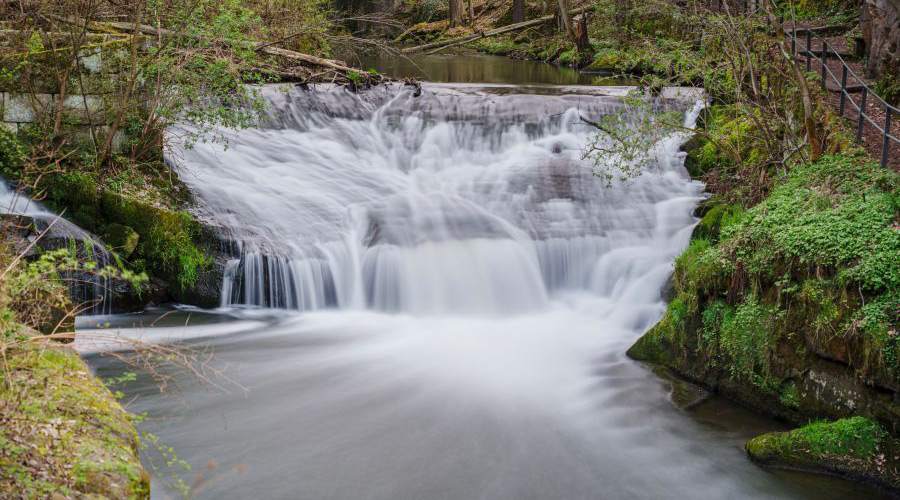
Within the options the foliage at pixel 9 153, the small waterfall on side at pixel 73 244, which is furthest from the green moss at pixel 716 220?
the foliage at pixel 9 153

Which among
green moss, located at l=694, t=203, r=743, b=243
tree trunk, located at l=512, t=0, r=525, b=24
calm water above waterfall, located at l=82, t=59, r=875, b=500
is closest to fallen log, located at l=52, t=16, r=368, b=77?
calm water above waterfall, located at l=82, t=59, r=875, b=500

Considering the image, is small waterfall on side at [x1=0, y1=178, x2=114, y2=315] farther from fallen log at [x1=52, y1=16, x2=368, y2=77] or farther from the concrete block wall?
fallen log at [x1=52, y1=16, x2=368, y2=77]

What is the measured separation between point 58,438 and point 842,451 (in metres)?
5.46

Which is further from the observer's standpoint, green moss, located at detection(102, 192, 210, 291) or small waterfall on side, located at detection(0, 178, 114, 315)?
green moss, located at detection(102, 192, 210, 291)

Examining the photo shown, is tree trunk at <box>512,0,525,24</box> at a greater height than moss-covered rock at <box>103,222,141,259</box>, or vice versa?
tree trunk at <box>512,0,525,24</box>

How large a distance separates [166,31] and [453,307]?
5.28 m

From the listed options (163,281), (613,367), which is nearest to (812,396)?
(613,367)

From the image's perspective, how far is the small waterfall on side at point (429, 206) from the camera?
1036 cm

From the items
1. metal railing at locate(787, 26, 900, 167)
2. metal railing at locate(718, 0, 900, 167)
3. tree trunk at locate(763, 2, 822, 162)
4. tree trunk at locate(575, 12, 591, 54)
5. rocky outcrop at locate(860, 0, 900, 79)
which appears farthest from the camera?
tree trunk at locate(575, 12, 591, 54)

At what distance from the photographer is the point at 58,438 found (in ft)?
13.5

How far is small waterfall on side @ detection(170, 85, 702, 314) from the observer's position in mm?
10359

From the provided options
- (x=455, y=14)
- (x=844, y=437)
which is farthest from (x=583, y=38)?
(x=844, y=437)

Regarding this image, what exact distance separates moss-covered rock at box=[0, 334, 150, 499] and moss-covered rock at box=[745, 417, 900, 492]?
473cm

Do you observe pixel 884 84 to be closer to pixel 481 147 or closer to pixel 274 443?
pixel 481 147
